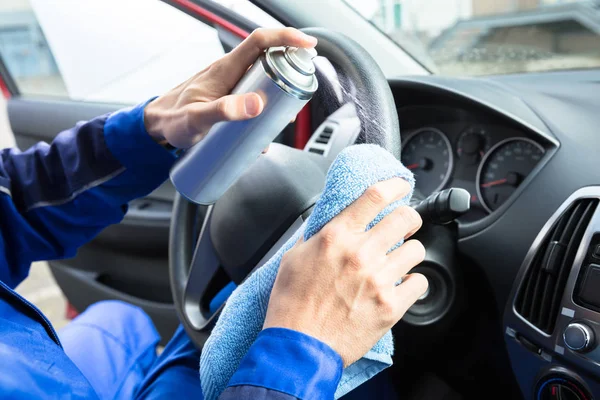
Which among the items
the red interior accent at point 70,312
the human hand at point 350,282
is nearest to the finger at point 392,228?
the human hand at point 350,282

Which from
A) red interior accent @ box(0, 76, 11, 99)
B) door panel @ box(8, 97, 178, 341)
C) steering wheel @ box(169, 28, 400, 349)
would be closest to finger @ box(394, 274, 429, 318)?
steering wheel @ box(169, 28, 400, 349)

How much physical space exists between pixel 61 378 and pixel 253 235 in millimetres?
290

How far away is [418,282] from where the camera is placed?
18.9 inches

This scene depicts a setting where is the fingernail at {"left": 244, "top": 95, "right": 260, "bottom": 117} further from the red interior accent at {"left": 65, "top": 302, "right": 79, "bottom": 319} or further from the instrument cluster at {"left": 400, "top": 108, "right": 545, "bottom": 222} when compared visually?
the red interior accent at {"left": 65, "top": 302, "right": 79, "bottom": 319}

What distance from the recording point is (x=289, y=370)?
42 cm

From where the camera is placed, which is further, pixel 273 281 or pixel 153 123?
pixel 153 123

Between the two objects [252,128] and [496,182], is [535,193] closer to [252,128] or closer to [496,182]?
[496,182]

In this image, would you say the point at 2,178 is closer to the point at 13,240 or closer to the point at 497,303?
the point at 13,240

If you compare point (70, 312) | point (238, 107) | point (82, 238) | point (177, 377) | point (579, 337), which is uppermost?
point (238, 107)

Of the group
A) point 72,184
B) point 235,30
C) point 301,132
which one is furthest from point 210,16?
point 72,184

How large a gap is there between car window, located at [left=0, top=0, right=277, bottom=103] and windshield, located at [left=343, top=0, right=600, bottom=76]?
0.33 metres

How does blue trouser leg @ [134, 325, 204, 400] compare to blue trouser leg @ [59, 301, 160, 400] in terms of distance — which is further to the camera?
blue trouser leg @ [59, 301, 160, 400]

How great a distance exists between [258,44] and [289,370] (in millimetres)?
329

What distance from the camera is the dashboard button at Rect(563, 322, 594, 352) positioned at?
61cm
